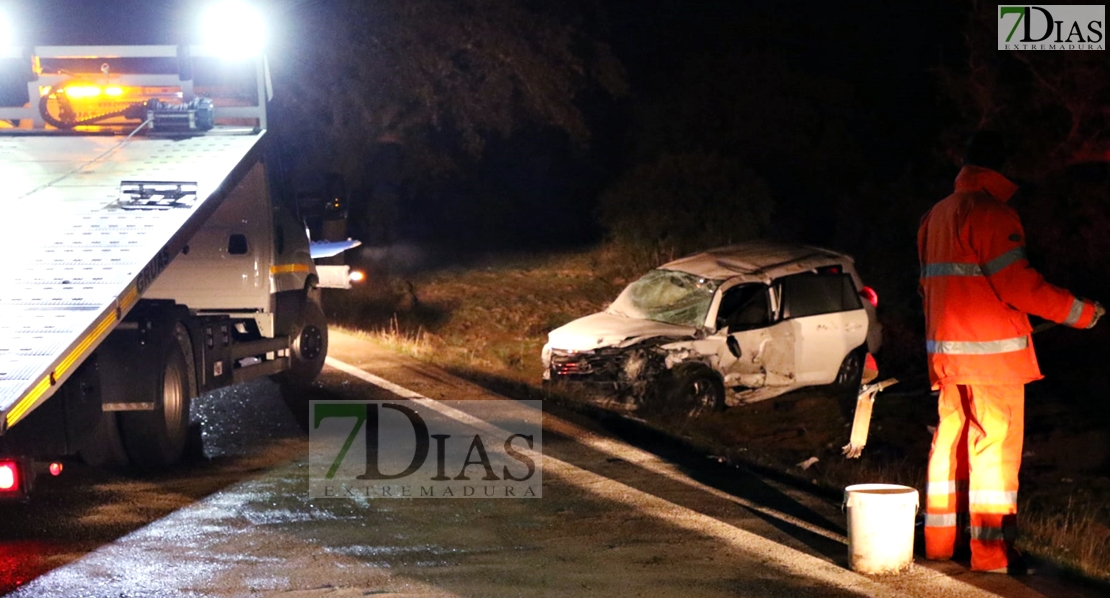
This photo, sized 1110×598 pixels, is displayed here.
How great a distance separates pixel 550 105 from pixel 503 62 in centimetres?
119

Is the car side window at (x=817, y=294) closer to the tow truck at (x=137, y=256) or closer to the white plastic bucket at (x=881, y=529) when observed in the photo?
the tow truck at (x=137, y=256)

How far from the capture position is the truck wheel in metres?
8.65

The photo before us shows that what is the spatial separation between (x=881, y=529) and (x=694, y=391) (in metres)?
5.93

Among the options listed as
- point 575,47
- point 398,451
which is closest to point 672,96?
point 575,47

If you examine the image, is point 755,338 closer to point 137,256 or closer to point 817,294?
point 817,294

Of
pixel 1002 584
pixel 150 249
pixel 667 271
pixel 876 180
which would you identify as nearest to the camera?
pixel 1002 584

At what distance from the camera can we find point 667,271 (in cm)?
1337

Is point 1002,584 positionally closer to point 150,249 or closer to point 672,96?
point 150,249

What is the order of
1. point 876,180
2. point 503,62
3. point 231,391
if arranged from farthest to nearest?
point 876,180 < point 503,62 < point 231,391

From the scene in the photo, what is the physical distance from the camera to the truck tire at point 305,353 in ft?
39.4

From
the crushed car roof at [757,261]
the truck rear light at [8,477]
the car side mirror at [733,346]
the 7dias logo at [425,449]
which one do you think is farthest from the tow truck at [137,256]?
the car side mirror at [733,346]

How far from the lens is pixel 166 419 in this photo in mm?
8867

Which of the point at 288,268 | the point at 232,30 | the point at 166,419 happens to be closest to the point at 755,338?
the point at 288,268

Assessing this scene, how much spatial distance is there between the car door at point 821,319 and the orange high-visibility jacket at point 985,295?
257 inches
